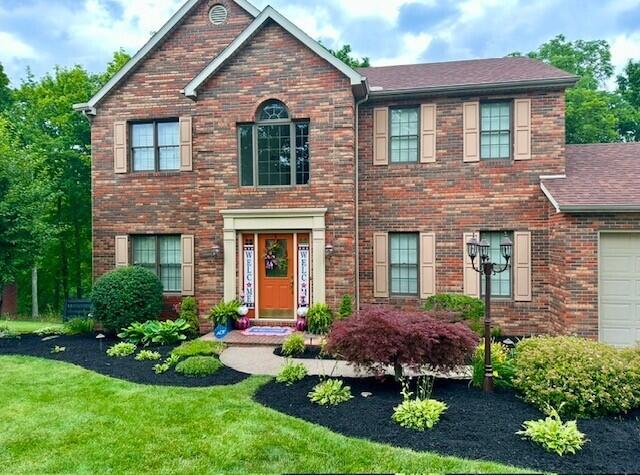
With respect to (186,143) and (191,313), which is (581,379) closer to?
(191,313)

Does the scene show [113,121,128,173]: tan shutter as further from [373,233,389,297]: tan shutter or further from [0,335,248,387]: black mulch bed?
[373,233,389,297]: tan shutter

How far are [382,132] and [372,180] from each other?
1.22 metres

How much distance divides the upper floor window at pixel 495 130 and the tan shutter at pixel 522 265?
198 cm

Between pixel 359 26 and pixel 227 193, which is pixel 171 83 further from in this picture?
pixel 359 26

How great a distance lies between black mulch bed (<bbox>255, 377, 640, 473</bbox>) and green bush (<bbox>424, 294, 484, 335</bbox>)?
121 inches

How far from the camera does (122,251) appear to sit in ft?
38.6

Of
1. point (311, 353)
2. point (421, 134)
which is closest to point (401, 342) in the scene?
point (311, 353)

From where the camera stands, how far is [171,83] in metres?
11.6

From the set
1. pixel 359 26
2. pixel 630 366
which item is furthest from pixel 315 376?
pixel 359 26

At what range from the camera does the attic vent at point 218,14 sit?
11.6 metres

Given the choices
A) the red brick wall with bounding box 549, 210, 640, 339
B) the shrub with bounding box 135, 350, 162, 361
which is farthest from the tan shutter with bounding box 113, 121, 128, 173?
the red brick wall with bounding box 549, 210, 640, 339

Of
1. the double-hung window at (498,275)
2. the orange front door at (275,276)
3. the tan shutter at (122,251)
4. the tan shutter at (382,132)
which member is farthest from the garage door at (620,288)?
the tan shutter at (122,251)

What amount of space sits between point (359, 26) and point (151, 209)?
13242mm

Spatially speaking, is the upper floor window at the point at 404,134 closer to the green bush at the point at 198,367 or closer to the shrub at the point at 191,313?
the shrub at the point at 191,313
